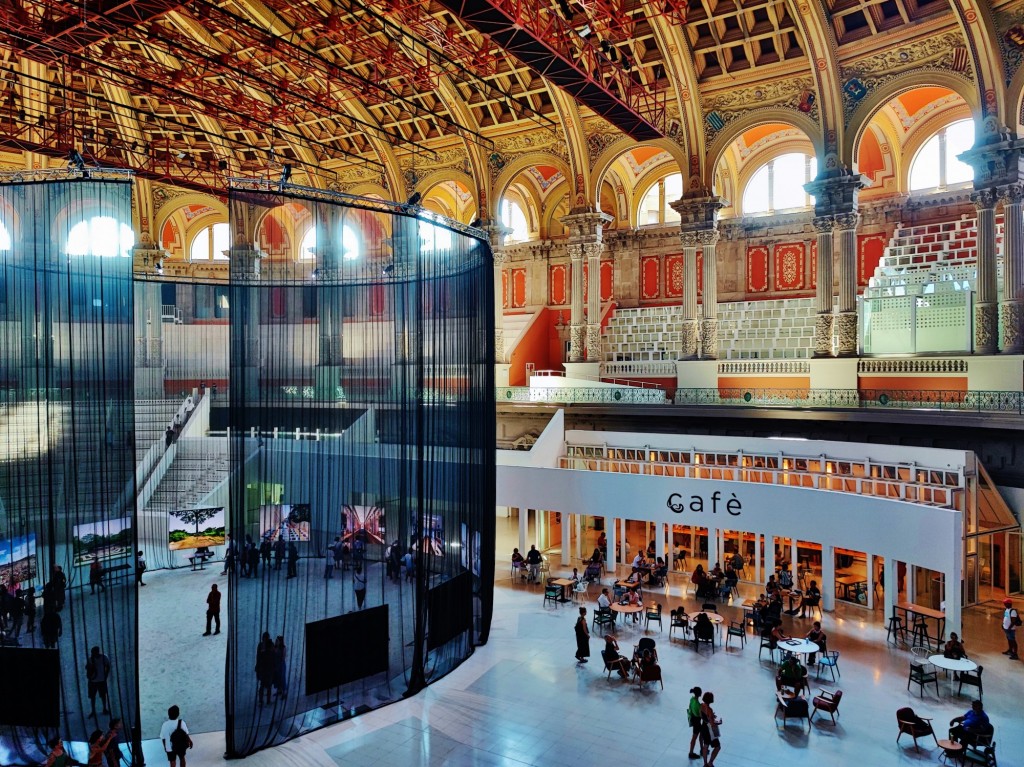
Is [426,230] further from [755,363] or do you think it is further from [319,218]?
[755,363]

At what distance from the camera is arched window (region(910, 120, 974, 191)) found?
2205 centimetres

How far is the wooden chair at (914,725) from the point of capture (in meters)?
8.30

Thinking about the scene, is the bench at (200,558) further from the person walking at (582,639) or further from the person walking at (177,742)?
the person walking at (582,639)

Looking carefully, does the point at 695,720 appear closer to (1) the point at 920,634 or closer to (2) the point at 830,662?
(2) the point at 830,662

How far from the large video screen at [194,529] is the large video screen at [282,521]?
635 centimetres

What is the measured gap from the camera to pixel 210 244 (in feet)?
115

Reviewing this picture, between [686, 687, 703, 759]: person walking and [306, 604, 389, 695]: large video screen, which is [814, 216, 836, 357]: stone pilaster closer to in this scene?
[686, 687, 703, 759]: person walking

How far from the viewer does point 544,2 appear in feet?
49.8

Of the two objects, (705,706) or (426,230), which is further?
(426,230)

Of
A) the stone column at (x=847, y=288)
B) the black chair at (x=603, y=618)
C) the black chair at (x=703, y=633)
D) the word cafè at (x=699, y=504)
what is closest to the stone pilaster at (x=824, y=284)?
the stone column at (x=847, y=288)

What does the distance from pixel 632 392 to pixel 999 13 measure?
11.4 meters

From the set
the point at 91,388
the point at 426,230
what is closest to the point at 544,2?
the point at 426,230

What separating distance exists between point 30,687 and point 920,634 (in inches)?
483

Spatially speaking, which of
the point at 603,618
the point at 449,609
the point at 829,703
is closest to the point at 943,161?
the point at 603,618
